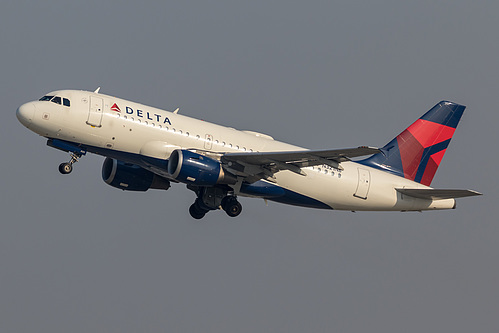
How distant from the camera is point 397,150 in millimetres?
48281

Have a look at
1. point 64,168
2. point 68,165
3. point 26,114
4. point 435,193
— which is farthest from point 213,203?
point 435,193

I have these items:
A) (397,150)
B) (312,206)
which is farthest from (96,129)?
(397,150)

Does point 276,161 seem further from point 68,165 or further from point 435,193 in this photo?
point 68,165

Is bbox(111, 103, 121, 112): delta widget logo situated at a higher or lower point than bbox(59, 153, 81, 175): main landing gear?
higher

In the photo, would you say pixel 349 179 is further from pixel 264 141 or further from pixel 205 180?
pixel 205 180

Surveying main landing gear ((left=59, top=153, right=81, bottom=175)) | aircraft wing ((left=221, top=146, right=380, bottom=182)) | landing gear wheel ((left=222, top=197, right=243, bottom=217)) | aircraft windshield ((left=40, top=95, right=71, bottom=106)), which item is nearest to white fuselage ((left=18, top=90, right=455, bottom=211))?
aircraft windshield ((left=40, top=95, right=71, bottom=106))

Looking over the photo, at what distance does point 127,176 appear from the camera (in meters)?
44.8

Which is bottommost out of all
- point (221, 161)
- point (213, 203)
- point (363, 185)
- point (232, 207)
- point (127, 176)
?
point (232, 207)

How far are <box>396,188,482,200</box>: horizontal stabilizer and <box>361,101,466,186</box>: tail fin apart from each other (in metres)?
2.01

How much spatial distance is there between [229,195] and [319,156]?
7.18m

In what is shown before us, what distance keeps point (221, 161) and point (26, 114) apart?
1020cm

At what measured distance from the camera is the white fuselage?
3922 cm

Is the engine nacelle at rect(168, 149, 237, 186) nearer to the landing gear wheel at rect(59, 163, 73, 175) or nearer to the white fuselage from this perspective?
the white fuselage

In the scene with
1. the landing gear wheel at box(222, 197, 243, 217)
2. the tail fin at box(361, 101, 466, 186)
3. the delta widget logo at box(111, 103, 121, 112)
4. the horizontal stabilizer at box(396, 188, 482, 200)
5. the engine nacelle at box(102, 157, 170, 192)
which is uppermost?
the tail fin at box(361, 101, 466, 186)
